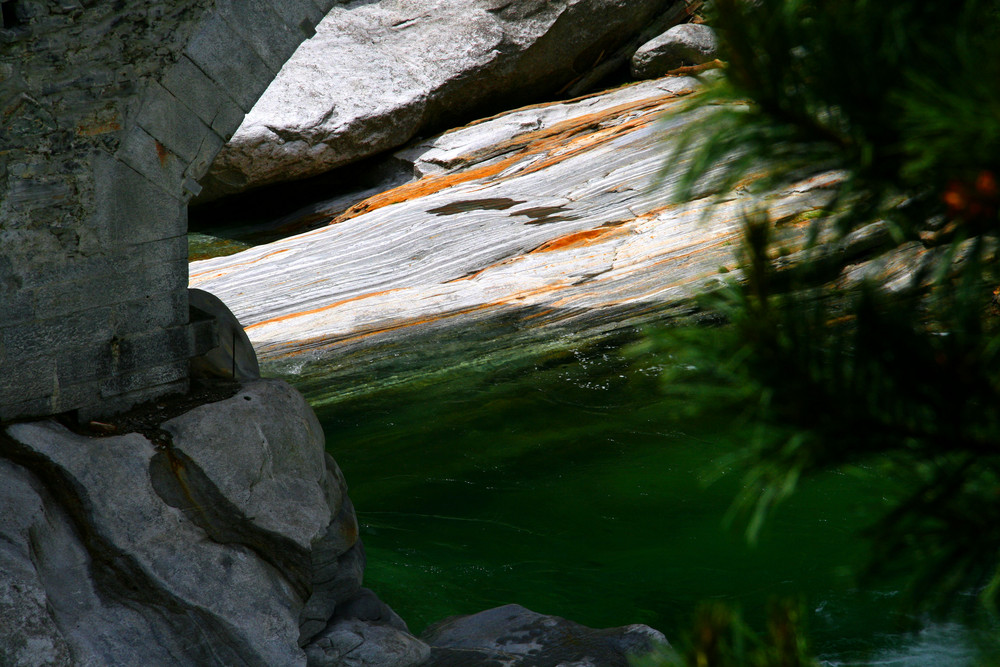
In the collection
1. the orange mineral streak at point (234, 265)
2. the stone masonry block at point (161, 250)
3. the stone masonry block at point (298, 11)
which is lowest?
the orange mineral streak at point (234, 265)

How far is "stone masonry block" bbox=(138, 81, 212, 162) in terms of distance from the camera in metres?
3.49

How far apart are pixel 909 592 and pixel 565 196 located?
7279mm

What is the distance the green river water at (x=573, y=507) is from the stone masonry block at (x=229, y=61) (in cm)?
208

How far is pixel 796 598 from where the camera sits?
0.99 m

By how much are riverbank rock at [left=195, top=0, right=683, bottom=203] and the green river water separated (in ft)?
15.4

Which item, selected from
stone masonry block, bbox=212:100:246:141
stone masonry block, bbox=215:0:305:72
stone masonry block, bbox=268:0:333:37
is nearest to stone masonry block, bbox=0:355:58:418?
stone masonry block, bbox=212:100:246:141

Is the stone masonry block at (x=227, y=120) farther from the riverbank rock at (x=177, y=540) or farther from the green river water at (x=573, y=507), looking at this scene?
the green river water at (x=573, y=507)

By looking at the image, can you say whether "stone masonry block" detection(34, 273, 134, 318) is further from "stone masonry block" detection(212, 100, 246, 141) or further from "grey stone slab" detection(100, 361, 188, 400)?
"stone masonry block" detection(212, 100, 246, 141)

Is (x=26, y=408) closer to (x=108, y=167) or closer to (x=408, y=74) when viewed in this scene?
(x=108, y=167)

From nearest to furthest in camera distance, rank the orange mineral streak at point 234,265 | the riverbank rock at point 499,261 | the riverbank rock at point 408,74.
A: the riverbank rock at point 499,261, the orange mineral streak at point 234,265, the riverbank rock at point 408,74

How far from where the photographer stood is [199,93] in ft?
11.8

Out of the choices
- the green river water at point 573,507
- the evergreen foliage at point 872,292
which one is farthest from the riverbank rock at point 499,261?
the evergreen foliage at point 872,292

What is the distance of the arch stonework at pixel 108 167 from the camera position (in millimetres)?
3225

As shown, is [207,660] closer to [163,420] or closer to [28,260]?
[163,420]
